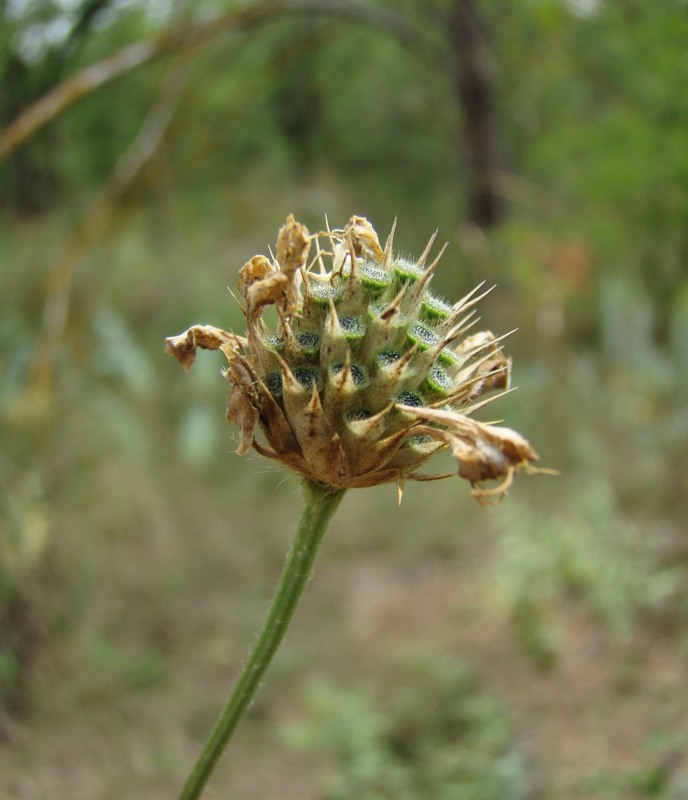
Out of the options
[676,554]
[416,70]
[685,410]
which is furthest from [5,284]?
[416,70]

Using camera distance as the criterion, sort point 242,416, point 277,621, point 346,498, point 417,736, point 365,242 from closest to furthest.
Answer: point 277,621
point 242,416
point 365,242
point 417,736
point 346,498

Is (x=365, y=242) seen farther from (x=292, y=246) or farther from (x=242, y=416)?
(x=242, y=416)

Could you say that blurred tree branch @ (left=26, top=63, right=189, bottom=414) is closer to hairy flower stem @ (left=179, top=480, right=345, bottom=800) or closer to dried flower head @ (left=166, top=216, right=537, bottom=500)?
dried flower head @ (left=166, top=216, right=537, bottom=500)

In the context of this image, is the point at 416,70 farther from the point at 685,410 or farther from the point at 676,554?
the point at 676,554

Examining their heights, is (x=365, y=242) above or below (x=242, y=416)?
above

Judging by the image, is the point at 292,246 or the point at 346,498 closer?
the point at 292,246

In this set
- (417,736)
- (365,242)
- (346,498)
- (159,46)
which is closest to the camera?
(365,242)

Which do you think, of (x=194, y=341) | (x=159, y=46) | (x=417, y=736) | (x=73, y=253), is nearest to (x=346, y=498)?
(x=417, y=736)

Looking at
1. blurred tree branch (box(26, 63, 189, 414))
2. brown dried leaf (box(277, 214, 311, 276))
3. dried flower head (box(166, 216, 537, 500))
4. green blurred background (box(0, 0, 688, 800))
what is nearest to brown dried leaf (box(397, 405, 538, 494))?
dried flower head (box(166, 216, 537, 500))
